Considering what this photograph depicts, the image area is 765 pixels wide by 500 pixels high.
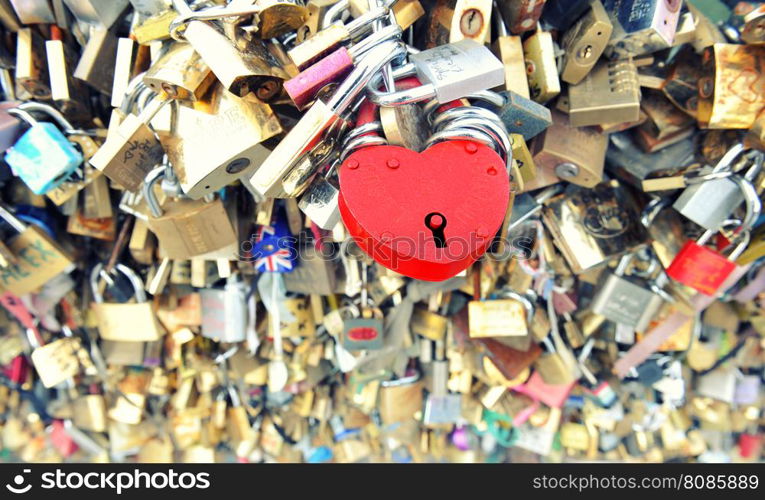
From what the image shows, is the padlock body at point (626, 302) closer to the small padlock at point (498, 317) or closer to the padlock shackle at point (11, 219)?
the small padlock at point (498, 317)

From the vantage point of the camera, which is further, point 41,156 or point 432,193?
point 41,156

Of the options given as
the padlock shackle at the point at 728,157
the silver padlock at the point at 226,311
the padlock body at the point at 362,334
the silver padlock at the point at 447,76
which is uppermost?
the silver padlock at the point at 447,76

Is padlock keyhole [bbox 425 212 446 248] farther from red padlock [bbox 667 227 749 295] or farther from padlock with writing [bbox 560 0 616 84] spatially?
red padlock [bbox 667 227 749 295]

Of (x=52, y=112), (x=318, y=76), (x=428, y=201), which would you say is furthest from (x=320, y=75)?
(x=52, y=112)

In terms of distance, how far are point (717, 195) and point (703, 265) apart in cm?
16

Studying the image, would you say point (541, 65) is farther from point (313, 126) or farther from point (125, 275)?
point (125, 275)

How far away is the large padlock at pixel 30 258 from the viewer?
1.03m

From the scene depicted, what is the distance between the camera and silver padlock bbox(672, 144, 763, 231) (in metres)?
0.91

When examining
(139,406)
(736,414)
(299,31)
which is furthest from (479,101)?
(736,414)

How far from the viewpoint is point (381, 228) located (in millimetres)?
569

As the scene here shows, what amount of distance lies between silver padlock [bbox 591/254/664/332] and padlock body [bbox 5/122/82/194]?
3.93 feet

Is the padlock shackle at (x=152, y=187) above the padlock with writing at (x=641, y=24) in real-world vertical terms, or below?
below

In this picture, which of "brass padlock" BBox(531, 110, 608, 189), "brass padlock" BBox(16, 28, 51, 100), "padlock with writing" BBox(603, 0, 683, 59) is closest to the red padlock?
"brass padlock" BBox(531, 110, 608, 189)

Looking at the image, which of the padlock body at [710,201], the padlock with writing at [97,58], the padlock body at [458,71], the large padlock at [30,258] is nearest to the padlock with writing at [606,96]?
the padlock body at [710,201]
